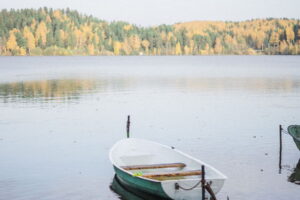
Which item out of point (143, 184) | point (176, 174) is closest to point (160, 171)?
point (176, 174)

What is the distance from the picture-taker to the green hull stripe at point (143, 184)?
17.0 metres

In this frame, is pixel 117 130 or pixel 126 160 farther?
pixel 117 130

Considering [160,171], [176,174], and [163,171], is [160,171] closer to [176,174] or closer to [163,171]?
[163,171]

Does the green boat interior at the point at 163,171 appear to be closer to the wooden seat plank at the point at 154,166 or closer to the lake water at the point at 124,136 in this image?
the wooden seat plank at the point at 154,166

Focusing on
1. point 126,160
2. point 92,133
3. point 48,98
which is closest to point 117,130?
point 92,133

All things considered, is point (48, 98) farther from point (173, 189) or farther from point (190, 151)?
point (173, 189)

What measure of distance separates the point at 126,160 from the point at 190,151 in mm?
6843

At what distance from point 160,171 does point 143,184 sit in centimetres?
238

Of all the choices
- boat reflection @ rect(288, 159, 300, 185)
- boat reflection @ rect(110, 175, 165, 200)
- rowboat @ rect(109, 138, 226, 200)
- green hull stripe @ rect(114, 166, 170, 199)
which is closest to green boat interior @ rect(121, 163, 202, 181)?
rowboat @ rect(109, 138, 226, 200)

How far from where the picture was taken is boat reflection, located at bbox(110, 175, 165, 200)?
19078mm

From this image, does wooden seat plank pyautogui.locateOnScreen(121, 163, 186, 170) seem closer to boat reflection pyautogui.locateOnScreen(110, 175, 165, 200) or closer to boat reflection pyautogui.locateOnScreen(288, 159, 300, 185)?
boat reflection pyautogui.locateOnScreen(110, 175, 165, 200)

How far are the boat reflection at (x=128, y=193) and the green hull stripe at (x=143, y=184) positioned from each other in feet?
1.12

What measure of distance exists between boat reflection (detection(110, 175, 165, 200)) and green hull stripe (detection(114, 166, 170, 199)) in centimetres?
34

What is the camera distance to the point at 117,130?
34125mm
